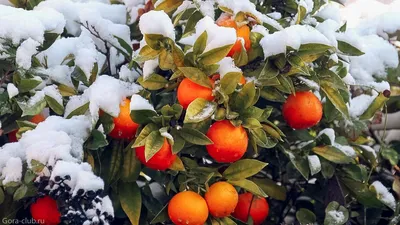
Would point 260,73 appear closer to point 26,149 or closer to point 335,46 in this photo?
point 335,46

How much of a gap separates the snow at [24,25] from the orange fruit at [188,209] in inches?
12.8

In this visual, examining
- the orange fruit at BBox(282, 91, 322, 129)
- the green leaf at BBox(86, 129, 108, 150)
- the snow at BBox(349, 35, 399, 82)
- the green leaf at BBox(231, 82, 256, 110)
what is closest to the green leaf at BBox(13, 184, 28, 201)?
the green leaf at BBox(86, 129, 108, 150)

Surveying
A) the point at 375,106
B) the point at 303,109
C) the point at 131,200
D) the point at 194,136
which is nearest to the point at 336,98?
the point at 303,109

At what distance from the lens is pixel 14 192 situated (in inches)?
32.8

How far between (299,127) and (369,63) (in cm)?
30

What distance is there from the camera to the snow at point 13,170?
80cm

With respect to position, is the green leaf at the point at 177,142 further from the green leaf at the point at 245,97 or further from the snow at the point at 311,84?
the snow at the point at 311,84

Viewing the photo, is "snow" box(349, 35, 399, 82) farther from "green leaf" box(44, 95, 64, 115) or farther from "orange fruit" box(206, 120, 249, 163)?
"green leaf" box(44, 95, 64, 115)

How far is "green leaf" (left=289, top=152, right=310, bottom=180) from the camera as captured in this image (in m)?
0.96

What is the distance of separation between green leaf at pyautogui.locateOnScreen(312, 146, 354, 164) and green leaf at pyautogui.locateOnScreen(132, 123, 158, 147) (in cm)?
33

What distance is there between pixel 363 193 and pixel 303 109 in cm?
23

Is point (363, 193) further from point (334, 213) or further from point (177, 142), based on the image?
point (177, 142)

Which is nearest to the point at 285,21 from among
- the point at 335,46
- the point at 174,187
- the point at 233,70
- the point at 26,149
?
the point at 335,46

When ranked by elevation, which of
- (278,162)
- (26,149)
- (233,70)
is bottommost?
(278,162)
